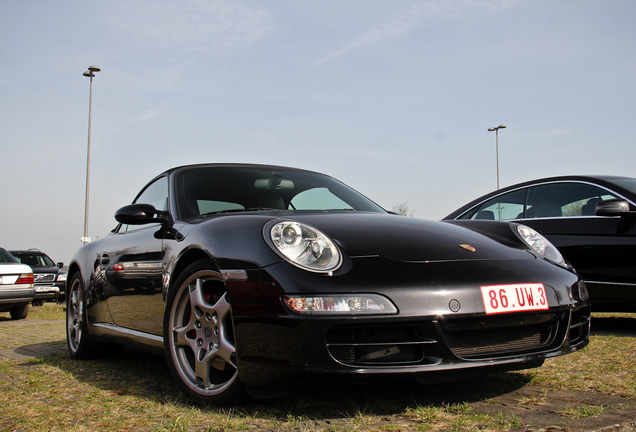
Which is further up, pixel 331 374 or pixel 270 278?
pixel 270 278

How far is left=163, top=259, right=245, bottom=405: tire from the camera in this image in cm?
286

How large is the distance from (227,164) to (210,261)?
55.9 inches

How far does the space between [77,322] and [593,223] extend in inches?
171

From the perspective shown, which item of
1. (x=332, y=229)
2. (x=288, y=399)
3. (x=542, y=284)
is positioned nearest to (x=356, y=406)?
(x=288, y=399)

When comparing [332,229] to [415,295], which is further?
[332,229]

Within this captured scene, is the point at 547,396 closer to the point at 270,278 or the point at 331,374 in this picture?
the point at 331,374

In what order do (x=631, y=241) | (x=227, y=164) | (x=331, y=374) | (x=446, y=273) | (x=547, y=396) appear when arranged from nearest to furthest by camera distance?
(x=331, y=374), (x=446, y=273), (x=547, y=396), (x=227, y=164), (x=631, y=241)

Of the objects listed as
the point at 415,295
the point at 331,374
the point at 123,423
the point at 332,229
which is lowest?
the point at 123,423

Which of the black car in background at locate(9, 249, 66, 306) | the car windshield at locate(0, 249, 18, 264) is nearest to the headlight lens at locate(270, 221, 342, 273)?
the car windshield at locate(0, 249, 18, 264)

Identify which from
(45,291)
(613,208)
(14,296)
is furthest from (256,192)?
(45,291)

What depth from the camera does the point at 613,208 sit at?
5.09 meters

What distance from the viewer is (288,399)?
2961mm

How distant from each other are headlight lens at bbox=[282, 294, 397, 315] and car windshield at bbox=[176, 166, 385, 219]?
126cm

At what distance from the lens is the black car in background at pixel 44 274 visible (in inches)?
625
